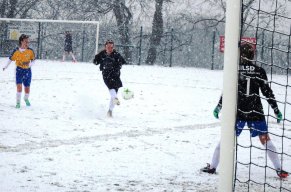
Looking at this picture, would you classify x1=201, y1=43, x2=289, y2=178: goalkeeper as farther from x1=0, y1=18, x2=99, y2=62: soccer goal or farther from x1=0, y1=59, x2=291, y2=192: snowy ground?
x1=0, y1=18, x2=99, y2=62: soccer goal

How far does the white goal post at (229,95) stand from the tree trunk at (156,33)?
78.1ft

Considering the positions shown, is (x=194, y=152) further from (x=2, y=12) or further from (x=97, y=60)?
(x=2, y=12)

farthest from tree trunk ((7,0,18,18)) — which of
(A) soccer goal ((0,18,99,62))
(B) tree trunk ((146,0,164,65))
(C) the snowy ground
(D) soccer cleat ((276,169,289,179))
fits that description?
(D) soccer cleat ((276,169,289,179))

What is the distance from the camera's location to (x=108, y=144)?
6.39 m

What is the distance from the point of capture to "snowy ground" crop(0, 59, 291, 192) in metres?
4.63

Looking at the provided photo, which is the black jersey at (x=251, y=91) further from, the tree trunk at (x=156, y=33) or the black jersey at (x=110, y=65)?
the tree trunk at (x=156, y=33)

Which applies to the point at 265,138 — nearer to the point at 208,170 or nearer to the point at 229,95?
the point at 208,170

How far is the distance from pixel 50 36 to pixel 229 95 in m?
24.6

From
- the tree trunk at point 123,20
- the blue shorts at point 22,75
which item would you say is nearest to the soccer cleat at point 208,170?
the blue shorts at point 22,75

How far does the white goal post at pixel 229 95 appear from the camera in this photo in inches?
150

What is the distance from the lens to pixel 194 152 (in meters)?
6.20

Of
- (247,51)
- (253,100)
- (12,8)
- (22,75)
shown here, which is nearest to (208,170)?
(253,100)

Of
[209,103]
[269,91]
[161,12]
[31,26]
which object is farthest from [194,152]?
[161,12]

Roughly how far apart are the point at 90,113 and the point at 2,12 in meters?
21.8
